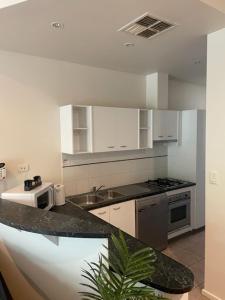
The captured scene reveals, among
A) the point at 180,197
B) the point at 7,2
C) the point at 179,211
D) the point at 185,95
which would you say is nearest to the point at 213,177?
the point at 180,197

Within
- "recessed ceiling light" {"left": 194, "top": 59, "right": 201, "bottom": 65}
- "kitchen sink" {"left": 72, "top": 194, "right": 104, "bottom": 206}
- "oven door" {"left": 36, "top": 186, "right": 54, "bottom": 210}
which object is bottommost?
"kitchen sink" {"left": 72, "top": 194, "right": 104, "bottom": 206}

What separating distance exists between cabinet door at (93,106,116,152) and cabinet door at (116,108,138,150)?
0.08 meters

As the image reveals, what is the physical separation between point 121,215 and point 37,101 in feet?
5.84

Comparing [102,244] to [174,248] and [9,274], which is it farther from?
[174,248]

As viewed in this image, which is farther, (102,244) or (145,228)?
Result: (145,228)

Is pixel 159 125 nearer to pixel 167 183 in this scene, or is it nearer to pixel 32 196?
pixel 167 183

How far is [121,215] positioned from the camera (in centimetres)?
297

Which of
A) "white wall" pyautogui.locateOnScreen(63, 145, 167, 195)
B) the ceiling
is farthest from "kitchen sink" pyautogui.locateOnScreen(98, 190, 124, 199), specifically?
the ceiling

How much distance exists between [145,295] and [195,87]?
14.8 feet

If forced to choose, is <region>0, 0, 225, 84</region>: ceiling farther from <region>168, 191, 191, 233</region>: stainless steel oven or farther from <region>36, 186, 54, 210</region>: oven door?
<region>168, 191, 191, 233</region>: stainless steel oven

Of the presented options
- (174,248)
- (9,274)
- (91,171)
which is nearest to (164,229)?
(174,248)

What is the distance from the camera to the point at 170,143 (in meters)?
4.16

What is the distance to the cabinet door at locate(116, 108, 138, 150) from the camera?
319cm

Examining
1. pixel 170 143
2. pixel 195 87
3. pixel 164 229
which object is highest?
pixel 195 87
